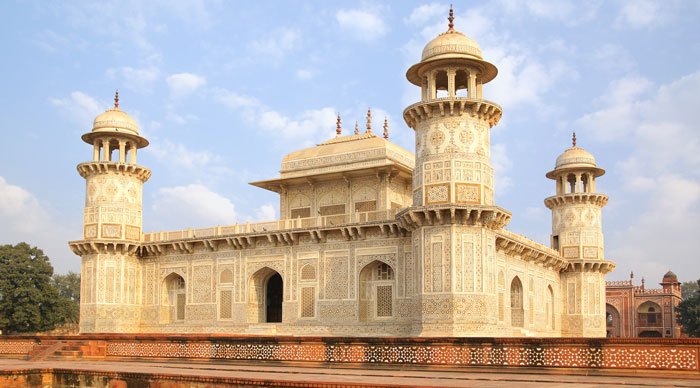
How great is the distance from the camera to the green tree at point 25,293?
38.8 meters

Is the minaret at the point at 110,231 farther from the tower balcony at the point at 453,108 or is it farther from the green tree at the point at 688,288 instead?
the green tree at the point at 688,288

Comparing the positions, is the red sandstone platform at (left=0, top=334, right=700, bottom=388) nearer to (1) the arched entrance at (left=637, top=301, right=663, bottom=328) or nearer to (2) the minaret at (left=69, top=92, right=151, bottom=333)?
(2) the minaret at (left=69, top=92, right=151, bottom=333)

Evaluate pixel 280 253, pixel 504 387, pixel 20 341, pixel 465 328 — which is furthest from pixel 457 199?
pixel 20 341

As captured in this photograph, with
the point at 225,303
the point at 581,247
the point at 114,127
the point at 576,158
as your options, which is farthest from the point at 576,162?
the point at 114,127

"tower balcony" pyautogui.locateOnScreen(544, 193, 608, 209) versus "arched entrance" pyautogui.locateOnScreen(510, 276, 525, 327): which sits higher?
"tower balcony" pyautogui.locateOnScreen(544, 193, 608, 209)

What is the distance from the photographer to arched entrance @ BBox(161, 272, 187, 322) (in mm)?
29078

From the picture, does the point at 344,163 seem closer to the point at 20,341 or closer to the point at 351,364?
the point at 20,341

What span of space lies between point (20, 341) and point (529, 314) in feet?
60.2

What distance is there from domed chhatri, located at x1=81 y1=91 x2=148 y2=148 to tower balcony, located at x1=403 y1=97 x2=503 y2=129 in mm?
12173

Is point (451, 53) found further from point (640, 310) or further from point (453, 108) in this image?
point (640, 310)

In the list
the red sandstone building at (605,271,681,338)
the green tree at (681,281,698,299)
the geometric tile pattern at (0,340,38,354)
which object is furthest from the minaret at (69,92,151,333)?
the green tree at (681,281,698,299)

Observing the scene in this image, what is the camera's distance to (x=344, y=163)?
2897cm

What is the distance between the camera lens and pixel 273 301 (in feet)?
97.0

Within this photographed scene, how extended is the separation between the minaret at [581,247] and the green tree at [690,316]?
A: 15.7m
